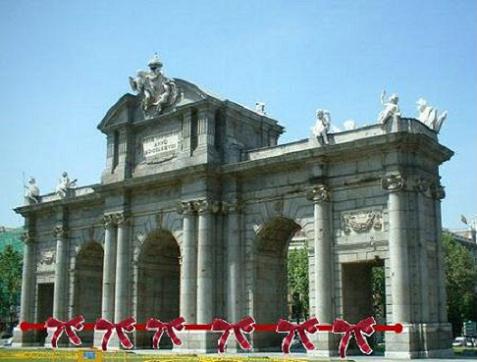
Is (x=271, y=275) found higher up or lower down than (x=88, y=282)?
higher up

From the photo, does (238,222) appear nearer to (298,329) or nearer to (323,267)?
(323,267)

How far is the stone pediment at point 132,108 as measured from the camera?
40344 millimetres

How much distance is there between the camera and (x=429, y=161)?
34.4 metres

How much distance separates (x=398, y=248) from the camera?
31.5 metres

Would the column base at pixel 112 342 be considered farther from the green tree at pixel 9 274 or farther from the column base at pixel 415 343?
the green tree at pixel 9 274

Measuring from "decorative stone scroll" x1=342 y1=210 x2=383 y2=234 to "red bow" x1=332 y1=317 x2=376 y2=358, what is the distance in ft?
15.3

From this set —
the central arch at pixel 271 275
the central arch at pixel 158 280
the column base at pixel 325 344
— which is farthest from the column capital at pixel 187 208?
the column base at pixel 325 344

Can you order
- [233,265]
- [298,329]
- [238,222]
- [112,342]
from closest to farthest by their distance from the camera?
[298,329] → [233,265] → [238,222] → [112,342]

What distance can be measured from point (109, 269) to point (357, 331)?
18.7 metres

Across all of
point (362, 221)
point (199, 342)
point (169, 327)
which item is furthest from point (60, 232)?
point (362, 221)

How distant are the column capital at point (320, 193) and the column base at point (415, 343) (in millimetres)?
7542

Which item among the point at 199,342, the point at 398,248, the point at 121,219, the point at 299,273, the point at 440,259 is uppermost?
the point at 121,219

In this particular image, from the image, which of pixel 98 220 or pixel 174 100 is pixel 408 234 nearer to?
pixel 174 100

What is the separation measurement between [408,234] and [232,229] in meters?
10.6
